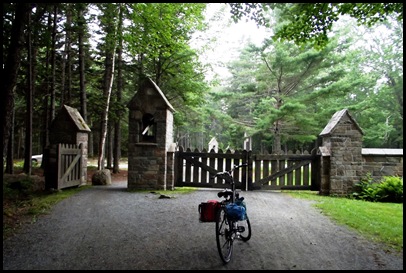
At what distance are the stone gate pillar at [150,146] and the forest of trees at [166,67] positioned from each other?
7.40ft

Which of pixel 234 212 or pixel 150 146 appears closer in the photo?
pixel 234 212

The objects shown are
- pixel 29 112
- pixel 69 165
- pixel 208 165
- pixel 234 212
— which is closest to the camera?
pixel 234 212

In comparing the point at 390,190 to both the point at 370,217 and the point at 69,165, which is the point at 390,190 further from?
the point at 69,165

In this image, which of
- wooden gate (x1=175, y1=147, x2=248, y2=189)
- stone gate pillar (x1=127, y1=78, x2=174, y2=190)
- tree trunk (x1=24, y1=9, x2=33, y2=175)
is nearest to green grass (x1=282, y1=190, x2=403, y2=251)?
wooden gate (x1=175, y1=147, x2=248, y2=189)

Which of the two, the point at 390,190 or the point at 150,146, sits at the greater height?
the point at 150,146

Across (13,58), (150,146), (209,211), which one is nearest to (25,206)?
(13,58)

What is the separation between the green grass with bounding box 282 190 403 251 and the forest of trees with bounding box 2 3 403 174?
3.50m

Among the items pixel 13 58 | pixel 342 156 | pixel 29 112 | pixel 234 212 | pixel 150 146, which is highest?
pixel 13 58

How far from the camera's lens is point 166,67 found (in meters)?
14.4

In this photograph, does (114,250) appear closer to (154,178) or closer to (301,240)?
(301,240)

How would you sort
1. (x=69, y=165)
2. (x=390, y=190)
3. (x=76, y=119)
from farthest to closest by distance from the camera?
1. (x=76, y=119)
2. (x=69, y=165)
3. (x=390, y=190)

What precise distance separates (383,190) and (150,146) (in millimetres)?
7171

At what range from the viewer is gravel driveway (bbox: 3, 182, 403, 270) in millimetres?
3664


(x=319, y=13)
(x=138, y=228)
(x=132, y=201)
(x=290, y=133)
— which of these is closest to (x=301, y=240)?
(x=138, y=228)
